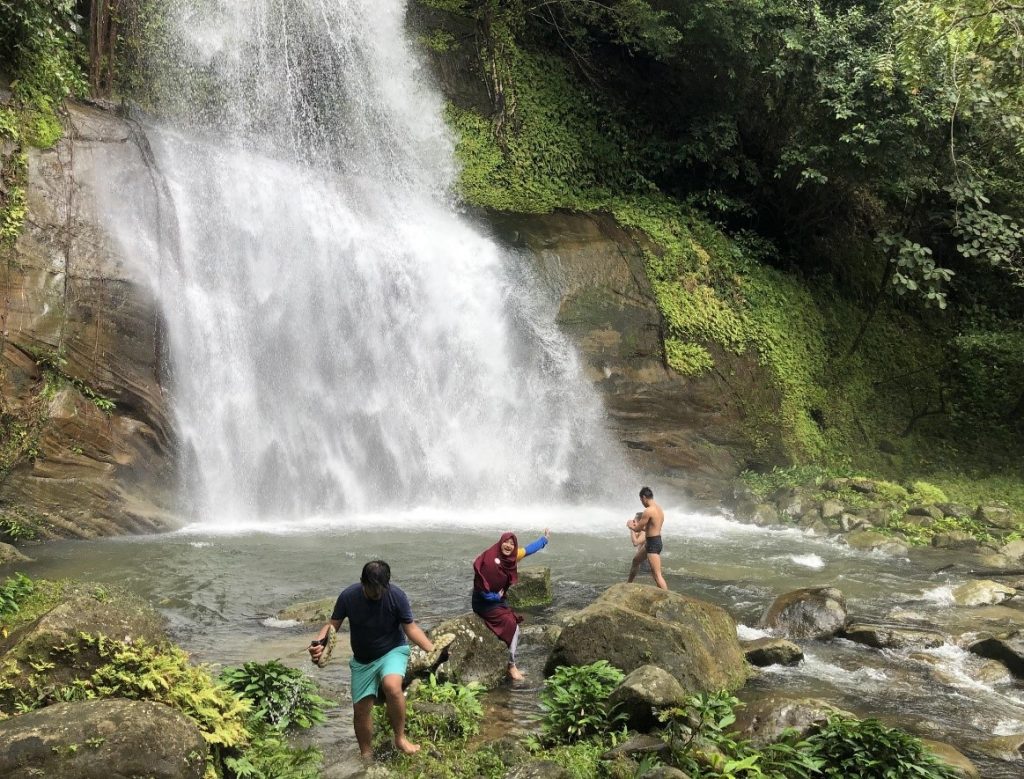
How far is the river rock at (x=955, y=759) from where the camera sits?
482cm

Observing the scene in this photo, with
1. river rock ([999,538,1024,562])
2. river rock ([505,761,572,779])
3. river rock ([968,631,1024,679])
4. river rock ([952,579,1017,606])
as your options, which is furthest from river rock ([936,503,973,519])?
river rock ([505,761,572,779])

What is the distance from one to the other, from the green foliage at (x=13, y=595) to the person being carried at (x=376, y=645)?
337cm

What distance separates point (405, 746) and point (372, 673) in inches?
20.0

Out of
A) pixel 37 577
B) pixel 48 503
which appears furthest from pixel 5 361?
pixel 37 577

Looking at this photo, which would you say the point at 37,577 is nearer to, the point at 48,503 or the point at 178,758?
the point at 48,503

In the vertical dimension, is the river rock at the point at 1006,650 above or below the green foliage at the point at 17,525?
below

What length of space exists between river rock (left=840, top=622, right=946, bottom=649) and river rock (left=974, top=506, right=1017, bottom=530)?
8.27m

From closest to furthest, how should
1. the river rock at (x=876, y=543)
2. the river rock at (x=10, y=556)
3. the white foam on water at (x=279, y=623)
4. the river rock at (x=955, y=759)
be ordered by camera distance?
the river rock at (x=955, y=759)
the white foam on water at (x=279, y=623)
the river rock at (x=10, y=556)
the river rock at (x=876, y=543)

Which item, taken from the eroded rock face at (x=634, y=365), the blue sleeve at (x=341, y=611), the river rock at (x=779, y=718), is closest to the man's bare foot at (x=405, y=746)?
the blue sleeve at (x=341, y=611)

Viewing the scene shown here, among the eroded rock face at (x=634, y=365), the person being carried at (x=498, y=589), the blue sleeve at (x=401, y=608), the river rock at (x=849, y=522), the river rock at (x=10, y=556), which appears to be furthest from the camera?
the eroded rock face at (x=634, y=365)

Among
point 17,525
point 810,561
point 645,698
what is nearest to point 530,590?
point 645,698

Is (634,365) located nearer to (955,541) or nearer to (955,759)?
(955,541)

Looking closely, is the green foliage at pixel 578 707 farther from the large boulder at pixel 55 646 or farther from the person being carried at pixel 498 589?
the large boulder at pixel 55 646

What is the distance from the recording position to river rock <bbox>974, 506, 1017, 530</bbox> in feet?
49.9
